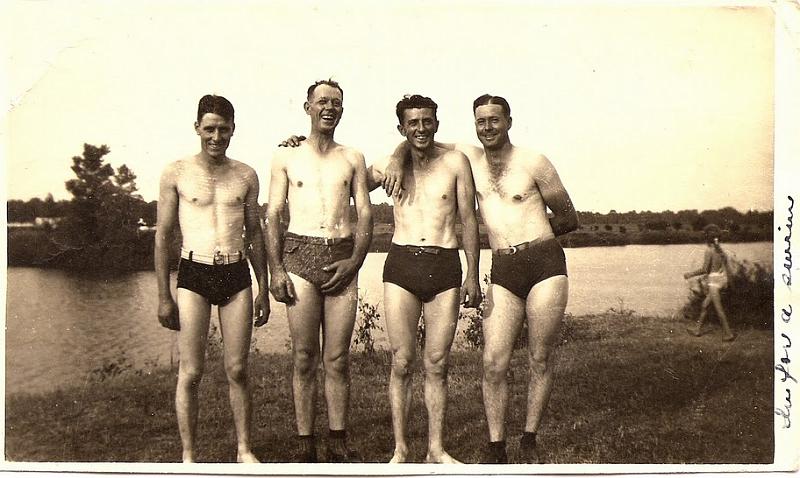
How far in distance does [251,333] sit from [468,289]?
1.50 meters

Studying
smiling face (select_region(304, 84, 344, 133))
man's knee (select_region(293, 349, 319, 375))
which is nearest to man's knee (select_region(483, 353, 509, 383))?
man's knee (select_region(293, 349, 319, 375))

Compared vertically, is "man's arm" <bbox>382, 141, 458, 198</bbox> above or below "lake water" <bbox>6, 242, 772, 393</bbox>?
above

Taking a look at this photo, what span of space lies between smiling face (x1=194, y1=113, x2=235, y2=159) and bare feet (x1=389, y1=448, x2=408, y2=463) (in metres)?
2.35

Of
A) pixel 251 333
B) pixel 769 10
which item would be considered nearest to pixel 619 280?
pixel 769 10

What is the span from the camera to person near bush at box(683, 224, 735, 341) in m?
5.80

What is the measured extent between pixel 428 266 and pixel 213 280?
143 centimetres

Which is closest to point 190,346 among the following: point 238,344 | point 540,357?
point 238,344

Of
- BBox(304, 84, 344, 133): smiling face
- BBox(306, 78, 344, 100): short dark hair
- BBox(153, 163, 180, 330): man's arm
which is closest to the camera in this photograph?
BBox(153, 163, 180, 330): man's arm

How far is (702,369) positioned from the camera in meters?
5.82

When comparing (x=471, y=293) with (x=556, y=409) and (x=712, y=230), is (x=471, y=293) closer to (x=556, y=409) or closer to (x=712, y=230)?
(x=556, y=409)

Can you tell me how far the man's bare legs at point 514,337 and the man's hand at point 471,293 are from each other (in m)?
0.12

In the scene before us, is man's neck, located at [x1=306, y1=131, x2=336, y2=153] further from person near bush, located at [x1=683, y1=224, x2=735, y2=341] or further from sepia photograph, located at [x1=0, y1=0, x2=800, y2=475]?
person near bush, located at [x1=683, y1=224, x2=735, y2=341]

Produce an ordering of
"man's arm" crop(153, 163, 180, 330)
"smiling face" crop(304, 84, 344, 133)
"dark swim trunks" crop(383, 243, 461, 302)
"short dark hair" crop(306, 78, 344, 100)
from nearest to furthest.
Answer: "dark swim trunks" crop(383, 243, 461, 302) < "man's arm" crop(153, 163, 180, 330) < "smiling face" crop(304, 84, 344, 133) < "short dark hair" crop(306, 78, 344, 100)

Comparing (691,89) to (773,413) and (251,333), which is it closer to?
(773,413)
